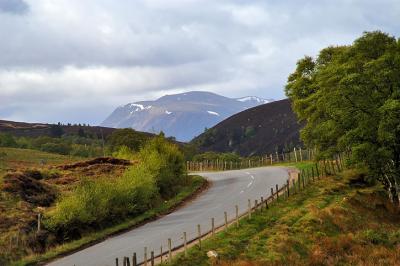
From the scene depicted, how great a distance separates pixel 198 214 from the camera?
35.1 meters

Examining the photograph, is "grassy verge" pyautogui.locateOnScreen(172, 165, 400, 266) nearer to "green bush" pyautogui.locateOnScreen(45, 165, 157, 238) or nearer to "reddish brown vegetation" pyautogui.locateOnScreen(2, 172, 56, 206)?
"green bush" pyautogui.locateOnScreen(45, 165, 157, 238)

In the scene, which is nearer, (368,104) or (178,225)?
(178,225)

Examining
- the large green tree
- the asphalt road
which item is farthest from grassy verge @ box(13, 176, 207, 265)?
the large green tree

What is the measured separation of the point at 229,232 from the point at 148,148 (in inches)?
996

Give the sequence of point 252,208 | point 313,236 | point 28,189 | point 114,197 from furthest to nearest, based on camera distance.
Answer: point 28,189, point 114,197, point 252,208, point 313,236

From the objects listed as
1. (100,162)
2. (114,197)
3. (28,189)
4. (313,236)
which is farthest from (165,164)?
(313,236)

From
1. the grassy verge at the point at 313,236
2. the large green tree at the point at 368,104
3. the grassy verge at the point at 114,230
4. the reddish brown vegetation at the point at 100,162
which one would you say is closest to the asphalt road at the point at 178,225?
the grassy verge at the point at 114,230

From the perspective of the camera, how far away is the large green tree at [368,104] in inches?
1313

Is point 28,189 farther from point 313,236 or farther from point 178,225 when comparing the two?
point 313,236

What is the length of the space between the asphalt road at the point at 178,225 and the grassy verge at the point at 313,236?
2.73 metres

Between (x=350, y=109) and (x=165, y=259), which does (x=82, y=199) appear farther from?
(x=350, y=109)

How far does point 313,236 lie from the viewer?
2794 centimetres

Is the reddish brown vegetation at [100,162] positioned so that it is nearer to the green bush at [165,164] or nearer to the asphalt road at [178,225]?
the green bush at [165,164]

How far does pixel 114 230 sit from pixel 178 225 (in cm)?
430
